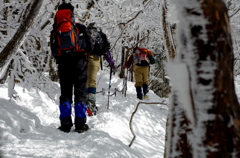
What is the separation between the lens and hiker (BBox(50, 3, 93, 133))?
2965 millimetres

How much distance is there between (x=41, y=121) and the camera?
10.7 ft

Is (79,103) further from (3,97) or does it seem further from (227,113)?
(227,113)

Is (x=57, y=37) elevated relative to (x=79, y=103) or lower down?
elevated

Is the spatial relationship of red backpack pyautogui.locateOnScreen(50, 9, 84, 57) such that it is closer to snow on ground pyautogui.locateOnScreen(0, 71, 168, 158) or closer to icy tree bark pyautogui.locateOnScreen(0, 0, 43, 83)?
icy tree bark pyautogui.locateOnScreen(0, 0, 43, 83)

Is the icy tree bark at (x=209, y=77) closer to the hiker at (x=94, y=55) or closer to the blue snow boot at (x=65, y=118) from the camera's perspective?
the blue snow boot at (x=65, y=118)

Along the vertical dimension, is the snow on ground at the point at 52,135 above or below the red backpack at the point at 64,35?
below

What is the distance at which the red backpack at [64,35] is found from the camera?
2.96 m

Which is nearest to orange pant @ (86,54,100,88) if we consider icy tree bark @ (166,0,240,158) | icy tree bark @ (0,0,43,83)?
icy tree bark @ (0,0,43,83)

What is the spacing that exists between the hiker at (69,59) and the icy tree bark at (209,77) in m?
2.29

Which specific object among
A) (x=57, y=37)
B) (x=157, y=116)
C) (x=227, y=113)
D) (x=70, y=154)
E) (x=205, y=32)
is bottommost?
(x=157, y=116)

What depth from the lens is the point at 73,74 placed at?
3133mm

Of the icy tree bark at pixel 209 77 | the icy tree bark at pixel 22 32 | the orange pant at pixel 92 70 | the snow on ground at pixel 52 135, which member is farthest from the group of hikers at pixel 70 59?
the icy tree bark at pixel 209 77

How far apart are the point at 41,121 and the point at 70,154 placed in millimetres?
1312

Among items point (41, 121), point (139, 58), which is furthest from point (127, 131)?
point (139, 58)
